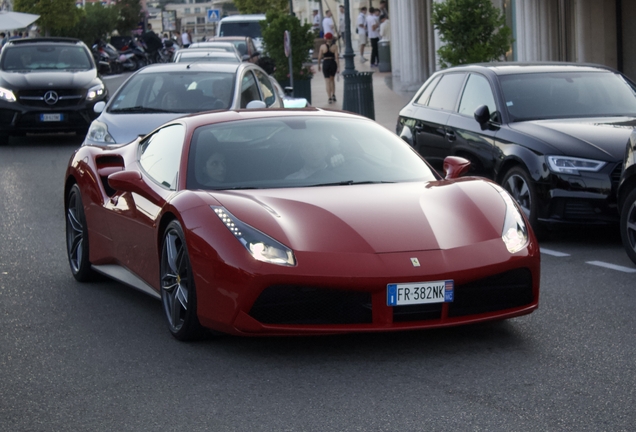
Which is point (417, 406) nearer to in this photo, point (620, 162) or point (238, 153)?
point (238, 153)

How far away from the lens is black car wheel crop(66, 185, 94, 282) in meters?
8.07

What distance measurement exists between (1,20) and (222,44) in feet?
50.4

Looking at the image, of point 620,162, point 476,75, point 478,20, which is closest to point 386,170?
point 620,162

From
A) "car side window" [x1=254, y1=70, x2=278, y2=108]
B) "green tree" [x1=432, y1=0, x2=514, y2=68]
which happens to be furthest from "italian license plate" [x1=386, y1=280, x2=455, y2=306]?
"green tree" [x1=432, y1=0, x2=514, y2=68]

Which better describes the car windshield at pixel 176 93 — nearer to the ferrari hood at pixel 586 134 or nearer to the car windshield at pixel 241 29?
→ the ferrari hood at pixel 586 134

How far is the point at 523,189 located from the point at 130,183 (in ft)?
13.2

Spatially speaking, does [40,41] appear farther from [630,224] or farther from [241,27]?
[241,27]

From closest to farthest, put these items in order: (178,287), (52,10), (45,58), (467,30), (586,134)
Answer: (178,287)
(586,134)
(467,30)
(45,58)
(52,10)

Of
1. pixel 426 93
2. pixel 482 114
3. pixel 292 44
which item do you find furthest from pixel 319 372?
pixel 292 44

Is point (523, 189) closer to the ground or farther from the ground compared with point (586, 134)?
closer to the ground

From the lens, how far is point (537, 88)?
10.8 meters

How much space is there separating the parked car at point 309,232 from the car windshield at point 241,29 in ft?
117

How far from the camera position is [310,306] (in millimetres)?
5672

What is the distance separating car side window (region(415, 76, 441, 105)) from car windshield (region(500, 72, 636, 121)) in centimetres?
143
